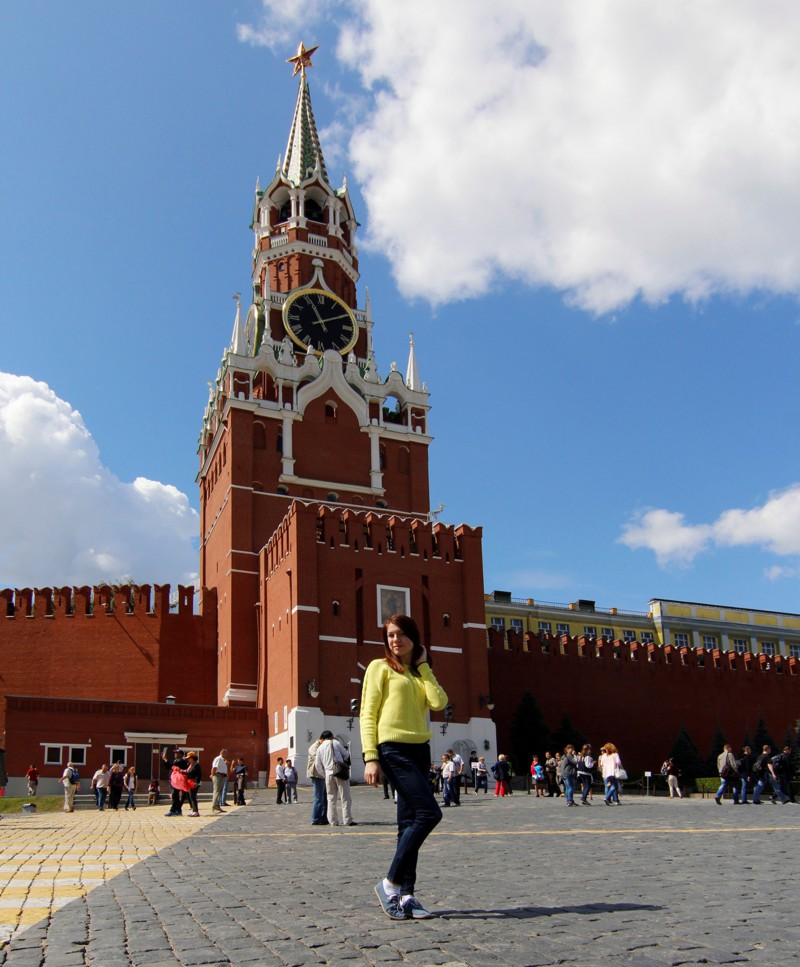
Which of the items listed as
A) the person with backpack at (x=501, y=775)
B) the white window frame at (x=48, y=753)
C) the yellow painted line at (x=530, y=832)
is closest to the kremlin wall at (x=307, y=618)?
the white window frame at (x=48, y=753)

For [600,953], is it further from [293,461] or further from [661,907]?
[293,461]

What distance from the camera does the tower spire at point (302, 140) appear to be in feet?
184

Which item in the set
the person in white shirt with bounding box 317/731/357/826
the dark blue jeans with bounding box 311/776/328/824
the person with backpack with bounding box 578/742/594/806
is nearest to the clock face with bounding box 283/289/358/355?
the person with backpack with bounding box 578/742/594/806

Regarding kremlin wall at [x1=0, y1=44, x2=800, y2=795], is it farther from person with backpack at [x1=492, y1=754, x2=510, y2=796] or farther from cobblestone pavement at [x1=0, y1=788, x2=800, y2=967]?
cobblestone pavement at [x1=0, y1=788, x2=800, y2=967]

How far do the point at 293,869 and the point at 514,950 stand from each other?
148 inches

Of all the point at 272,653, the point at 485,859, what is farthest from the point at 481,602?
the point at 485,859

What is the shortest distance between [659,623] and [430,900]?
5839cm

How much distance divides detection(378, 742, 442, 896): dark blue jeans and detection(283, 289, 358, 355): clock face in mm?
44695

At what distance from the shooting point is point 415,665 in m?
6.32

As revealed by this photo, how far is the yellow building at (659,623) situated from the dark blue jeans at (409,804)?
177 feet

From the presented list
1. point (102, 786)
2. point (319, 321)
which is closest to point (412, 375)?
point (319, 321)

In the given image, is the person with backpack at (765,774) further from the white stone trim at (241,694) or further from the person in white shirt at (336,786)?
the white stone trim at (241,694)

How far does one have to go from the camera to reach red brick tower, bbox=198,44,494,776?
117 feet

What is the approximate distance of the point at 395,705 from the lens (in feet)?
19.8
